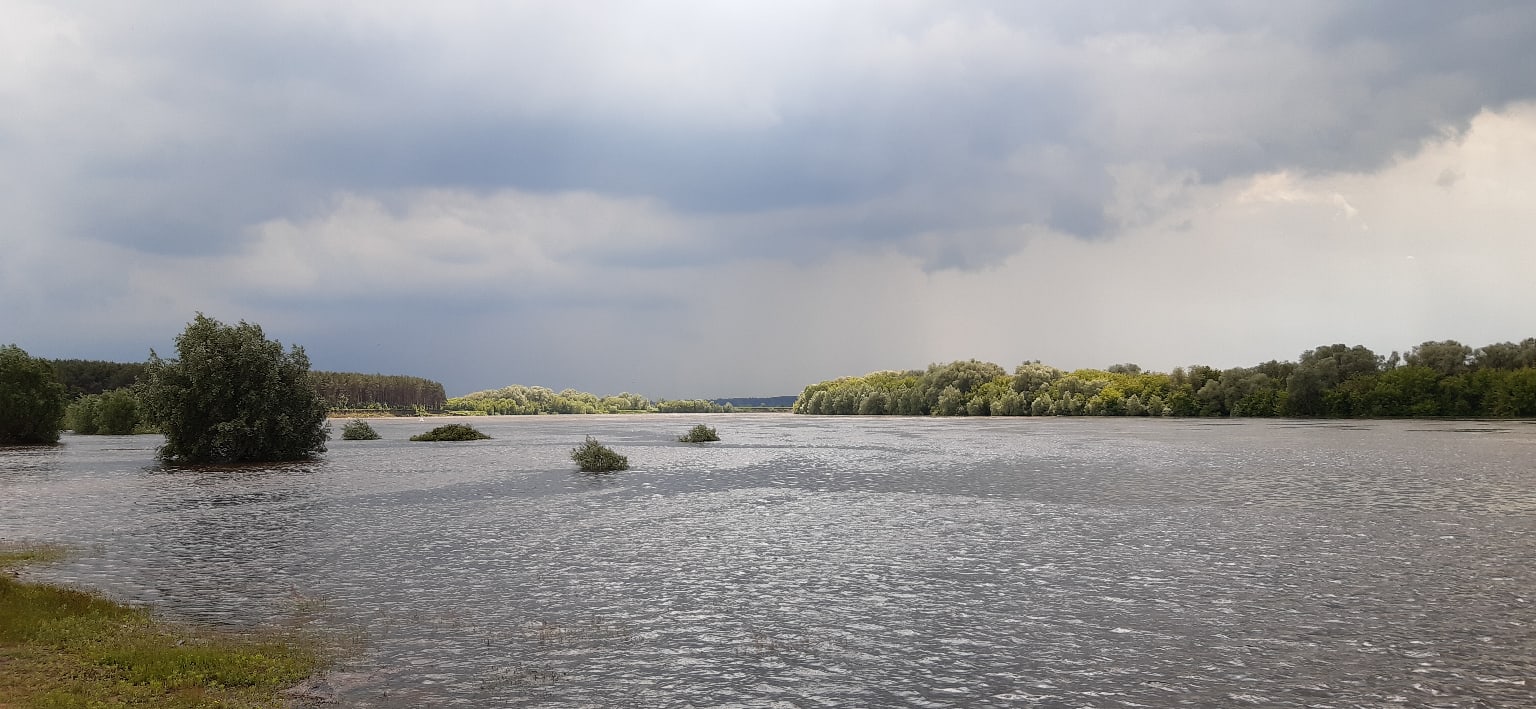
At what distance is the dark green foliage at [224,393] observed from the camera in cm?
6316

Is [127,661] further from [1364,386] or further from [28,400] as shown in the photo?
[1364,386]

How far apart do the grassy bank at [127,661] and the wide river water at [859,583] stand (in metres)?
1.02

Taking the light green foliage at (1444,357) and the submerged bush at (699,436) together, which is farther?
the light green foliage at (1444,357)

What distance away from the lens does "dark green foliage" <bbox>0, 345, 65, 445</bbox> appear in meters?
83.0

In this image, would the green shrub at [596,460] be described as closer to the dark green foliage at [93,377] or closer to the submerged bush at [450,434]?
the submerged bush at [450,434]

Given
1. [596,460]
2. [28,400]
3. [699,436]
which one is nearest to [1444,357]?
[699,436]

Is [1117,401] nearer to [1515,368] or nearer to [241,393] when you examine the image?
[1515,368]

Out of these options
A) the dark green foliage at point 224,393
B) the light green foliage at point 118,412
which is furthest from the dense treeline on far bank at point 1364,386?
the light green foliage at point 118,412

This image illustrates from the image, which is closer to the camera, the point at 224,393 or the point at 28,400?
the point at 224,393

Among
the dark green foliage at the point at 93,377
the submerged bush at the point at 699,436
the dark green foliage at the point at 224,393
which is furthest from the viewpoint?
the dark green foliage at the point at 93,377

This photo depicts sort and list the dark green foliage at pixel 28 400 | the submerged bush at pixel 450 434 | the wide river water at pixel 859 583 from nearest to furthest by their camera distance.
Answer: the wide river water at pixel 859 583 → the dark green foliage at pixel 28 400 → the submerged bush at pixel 450 434

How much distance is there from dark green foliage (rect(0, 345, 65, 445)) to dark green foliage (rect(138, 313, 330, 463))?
2930cm

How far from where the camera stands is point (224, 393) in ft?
211

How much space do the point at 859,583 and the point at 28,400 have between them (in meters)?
102
